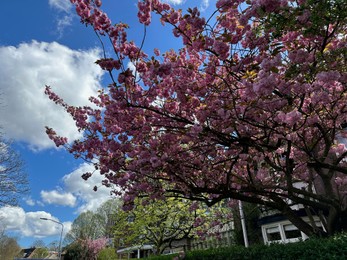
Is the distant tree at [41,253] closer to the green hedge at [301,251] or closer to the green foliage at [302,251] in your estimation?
the green hedge at [301,251]

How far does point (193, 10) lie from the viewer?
4.86 metres

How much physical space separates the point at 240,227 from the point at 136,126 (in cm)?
1367

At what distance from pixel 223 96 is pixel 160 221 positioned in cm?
1446

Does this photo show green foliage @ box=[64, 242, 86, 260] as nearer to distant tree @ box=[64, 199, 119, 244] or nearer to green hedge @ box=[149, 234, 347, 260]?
distant tree @ box=[64, 199, 119, 244]

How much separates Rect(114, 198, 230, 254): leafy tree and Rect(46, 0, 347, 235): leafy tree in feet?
31.3

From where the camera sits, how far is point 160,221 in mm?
18219

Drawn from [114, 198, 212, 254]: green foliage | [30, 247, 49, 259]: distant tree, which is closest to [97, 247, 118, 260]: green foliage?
[114, 198, 212, 254]: green foliage

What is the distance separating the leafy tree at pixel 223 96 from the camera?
4.31m

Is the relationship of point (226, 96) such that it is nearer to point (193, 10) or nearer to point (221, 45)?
point (221, 45)

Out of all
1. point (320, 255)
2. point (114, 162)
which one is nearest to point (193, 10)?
point (114, 162)

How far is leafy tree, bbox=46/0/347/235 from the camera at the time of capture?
431cm

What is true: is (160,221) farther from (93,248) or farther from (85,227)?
(85,227)

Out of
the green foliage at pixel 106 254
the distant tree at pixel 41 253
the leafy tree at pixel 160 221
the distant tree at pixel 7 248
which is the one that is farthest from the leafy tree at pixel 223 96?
the distant tree at pixel 41 253

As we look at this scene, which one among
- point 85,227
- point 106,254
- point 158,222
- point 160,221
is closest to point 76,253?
point 106,254
